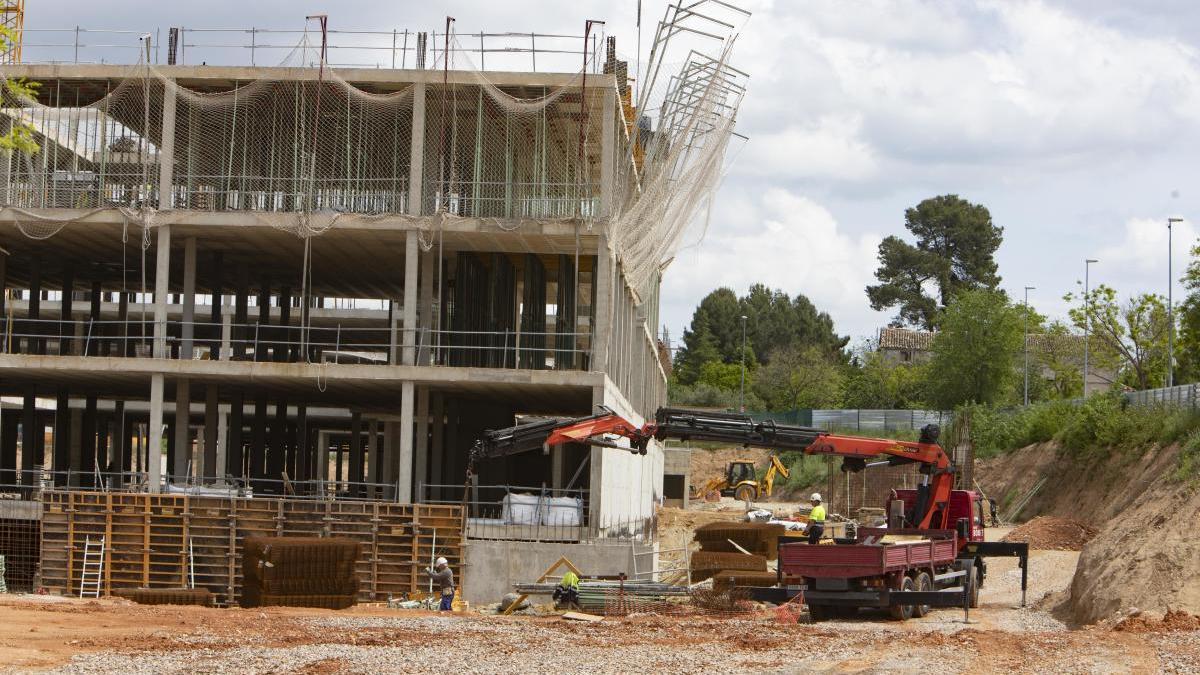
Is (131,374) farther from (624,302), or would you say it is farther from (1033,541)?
(1033,541)

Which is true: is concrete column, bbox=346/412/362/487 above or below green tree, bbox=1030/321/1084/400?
below

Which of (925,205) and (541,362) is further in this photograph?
(925,205)

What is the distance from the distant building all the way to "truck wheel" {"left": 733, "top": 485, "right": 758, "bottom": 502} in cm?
1753

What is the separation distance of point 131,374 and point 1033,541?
79.0 ft

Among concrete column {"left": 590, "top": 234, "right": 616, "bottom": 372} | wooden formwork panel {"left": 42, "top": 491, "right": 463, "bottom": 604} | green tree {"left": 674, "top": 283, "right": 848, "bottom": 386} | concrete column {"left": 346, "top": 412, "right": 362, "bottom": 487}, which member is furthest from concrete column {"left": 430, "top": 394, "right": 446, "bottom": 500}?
green tree {"left": 674, "top": 283, "right": 848, "bottom": 386}

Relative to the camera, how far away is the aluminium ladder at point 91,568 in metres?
29.5

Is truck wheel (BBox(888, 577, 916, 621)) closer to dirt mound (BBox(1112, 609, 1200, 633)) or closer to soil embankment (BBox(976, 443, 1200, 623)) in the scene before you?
soil embankment (BBox(976, 443, 1200, 623))

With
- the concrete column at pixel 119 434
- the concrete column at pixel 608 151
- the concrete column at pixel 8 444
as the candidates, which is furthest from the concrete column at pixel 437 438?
the concrete column at pixel 119 434

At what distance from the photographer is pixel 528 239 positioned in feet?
111

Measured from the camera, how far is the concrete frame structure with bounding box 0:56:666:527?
32906 millimetres

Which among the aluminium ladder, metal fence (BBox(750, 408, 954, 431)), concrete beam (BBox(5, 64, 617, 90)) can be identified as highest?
concrete beam (BBox(5, 64, 617, 90))

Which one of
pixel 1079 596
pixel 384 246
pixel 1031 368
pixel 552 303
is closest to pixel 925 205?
pixel 1031 368

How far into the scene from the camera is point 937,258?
10506 cm

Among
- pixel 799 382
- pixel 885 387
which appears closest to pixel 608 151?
pixel 885 387
